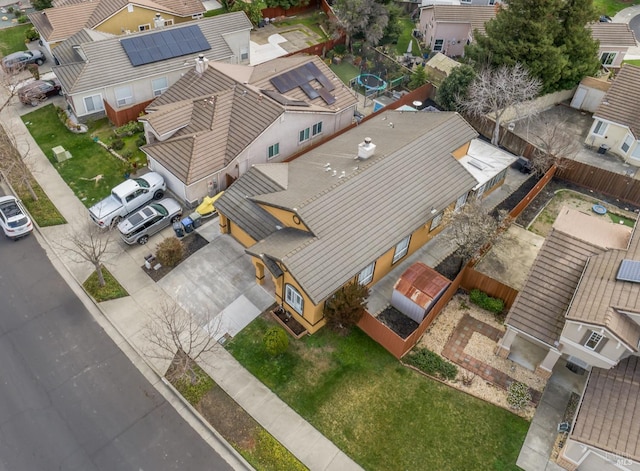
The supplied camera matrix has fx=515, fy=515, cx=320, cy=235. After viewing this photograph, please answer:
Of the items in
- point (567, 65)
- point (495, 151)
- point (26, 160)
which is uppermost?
point (567, 65)

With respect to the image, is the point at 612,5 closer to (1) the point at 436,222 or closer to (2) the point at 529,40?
(2) the point at 529,40

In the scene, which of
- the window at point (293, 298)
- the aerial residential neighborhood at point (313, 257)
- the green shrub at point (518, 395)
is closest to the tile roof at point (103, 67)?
Result: the aerial residential neighborhood at point (313, 257)

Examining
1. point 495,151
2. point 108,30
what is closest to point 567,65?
point 495,151

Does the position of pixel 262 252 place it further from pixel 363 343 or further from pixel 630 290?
pixel 630 290

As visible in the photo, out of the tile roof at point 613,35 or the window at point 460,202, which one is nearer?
the window at point 460,202

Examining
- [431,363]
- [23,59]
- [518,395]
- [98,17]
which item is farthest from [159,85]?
[518,395]

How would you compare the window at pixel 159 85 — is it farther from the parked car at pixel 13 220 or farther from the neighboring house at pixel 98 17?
the parked car at pixel 13 220
